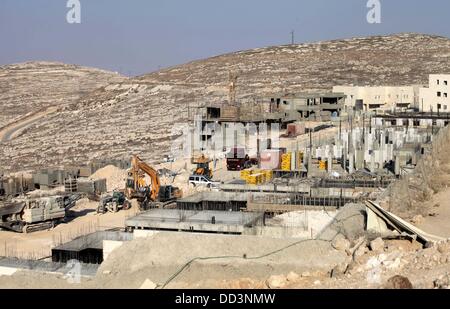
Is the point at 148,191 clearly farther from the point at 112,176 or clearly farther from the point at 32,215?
the point at 112,176

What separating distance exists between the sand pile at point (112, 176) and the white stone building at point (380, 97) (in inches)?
885

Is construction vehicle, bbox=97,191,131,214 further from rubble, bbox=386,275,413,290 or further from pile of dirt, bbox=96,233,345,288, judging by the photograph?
rubble, bbox=386,275,413,290

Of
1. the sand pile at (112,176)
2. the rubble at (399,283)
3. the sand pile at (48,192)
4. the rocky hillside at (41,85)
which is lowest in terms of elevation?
the sand pile at (48,192)

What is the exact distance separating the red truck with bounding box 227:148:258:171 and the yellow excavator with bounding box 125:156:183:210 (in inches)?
189

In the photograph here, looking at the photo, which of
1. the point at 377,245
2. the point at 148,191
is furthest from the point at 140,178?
the point at 377,245

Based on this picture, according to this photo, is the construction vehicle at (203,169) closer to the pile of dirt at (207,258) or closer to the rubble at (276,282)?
the pile of dirt at (207,258)

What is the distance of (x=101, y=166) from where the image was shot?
33.8 metres

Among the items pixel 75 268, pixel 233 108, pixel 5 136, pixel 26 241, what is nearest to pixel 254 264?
pixel 75 268

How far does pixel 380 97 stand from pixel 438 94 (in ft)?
24.4

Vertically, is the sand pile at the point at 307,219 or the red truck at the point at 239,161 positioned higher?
the red truck at the point at 239,161

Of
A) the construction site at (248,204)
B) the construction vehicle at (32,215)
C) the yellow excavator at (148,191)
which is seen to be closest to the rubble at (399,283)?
the construction site at (248,204)

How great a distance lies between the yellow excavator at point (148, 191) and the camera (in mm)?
24062

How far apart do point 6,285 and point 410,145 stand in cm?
1758

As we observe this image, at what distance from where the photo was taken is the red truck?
97.6ft
